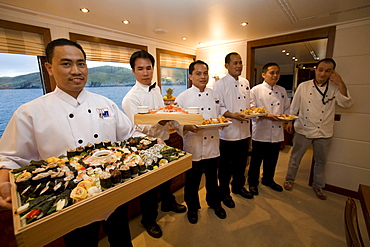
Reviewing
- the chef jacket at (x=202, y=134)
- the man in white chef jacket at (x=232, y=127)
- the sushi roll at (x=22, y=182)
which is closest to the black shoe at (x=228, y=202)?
the man in white chef jacket at (x=232, y=127)

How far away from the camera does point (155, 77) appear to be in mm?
3600

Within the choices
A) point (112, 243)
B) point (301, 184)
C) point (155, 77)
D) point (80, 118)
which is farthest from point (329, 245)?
point (155, 77)

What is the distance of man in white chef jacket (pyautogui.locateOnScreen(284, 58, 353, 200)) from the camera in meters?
2.32

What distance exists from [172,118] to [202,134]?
82cm

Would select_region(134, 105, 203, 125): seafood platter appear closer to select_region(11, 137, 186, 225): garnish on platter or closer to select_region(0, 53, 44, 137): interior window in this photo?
select_region(11, 137, 186, 225): garnish on platter

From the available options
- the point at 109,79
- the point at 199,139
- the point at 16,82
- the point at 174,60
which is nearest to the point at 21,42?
the point at 16,82

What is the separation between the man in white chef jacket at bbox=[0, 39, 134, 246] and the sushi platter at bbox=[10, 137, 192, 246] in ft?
0.66

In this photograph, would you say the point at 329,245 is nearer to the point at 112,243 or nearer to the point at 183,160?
the point at 183,160

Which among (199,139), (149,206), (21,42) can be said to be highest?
(21,42)

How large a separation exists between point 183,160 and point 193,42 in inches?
130

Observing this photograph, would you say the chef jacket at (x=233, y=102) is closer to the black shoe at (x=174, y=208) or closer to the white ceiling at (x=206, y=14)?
the white ceiling at (x=206, y=14)

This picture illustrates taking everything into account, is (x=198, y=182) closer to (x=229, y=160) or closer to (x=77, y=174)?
(x=229, y=160)

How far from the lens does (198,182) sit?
6.61 feet

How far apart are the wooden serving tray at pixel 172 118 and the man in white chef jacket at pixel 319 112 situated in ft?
7.19
